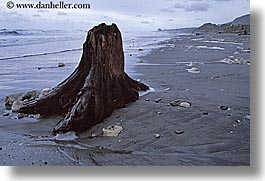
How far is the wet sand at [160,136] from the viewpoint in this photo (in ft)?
4.83

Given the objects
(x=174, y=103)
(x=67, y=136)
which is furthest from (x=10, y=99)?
(x=174, y=103)

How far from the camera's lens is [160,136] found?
158 cm

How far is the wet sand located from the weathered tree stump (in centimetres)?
5

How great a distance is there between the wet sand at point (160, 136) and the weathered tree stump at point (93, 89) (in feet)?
0.16

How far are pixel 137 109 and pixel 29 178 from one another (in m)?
0.57

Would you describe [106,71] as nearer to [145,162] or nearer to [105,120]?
[105,120]

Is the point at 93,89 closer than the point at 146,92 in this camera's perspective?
Yes

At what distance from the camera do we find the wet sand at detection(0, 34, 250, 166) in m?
1.47

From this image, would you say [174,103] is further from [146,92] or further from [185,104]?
[146,92]

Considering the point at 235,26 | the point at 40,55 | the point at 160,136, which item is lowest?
the point at 160,136

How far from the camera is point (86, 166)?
1.46 meters

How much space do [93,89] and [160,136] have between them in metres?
0.36

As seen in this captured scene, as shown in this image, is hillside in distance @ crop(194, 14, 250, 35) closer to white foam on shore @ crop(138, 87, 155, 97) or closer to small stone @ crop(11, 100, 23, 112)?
white foam on shore @ crop(138, 87, 155, 97)

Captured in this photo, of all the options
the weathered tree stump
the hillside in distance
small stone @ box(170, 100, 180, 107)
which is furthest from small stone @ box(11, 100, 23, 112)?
the hillside in distance
